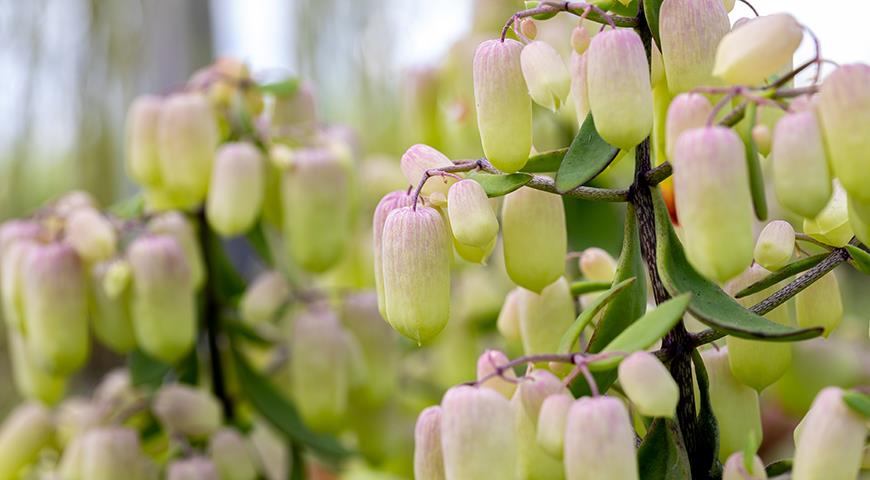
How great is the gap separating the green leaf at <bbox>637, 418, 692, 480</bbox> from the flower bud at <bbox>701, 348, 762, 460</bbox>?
45mm

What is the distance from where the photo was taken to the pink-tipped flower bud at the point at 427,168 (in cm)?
43

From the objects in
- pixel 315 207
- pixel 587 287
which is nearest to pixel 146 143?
pixel 315 207

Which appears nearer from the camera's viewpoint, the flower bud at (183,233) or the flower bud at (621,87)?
the flower bud at (621,87)

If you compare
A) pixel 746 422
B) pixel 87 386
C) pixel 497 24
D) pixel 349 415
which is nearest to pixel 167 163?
pixel 349 415

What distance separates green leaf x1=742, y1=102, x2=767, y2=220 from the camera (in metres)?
0.36

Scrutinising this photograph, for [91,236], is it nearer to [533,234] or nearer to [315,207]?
[315,207]

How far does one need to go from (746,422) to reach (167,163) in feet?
1.73

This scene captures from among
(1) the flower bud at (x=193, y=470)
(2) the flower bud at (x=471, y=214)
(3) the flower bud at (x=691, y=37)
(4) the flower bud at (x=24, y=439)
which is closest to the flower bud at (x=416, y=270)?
(2) the flower bud at (x=471, y=214)

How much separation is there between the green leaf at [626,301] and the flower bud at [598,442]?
10 cm

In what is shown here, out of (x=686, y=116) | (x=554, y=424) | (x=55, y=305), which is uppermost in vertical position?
(x=686, y=116)

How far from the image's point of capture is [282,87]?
88 centimetres

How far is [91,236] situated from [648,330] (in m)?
0.54

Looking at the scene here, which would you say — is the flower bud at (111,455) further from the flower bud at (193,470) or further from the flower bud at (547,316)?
the flower bud at (547,316)

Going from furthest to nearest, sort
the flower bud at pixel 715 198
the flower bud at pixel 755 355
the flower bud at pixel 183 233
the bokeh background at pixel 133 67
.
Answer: the bokeh background at pixel 133 67 → the flower bud at pixel 183 233 → the flower bud at pixel 755 355 → the flower bud at pixel 715 198
